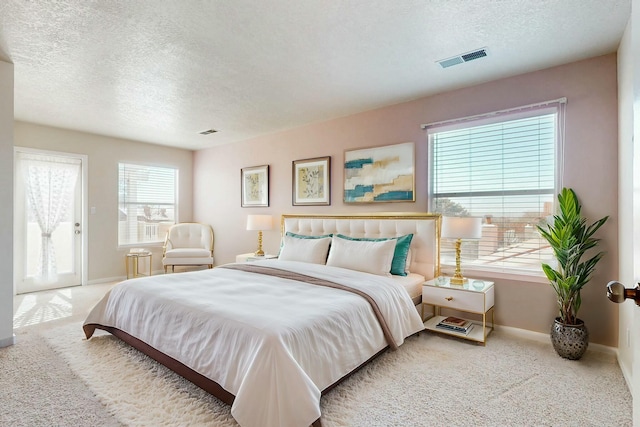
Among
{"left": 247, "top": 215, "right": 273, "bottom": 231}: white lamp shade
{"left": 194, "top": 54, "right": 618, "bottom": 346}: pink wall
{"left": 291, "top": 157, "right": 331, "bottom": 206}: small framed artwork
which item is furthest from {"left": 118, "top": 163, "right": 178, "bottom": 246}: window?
{"left": 291, "top": 157, "right": 331, "bottom": 206}: small framed artwork

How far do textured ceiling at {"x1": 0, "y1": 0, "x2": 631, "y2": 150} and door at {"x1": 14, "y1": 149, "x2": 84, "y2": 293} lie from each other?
1114mm

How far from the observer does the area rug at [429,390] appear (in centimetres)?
185

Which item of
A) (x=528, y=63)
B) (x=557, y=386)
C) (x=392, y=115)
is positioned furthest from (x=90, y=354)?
(x=528, y=63)

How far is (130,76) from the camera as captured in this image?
3.11m

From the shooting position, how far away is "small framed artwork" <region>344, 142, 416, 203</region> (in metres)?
3.83

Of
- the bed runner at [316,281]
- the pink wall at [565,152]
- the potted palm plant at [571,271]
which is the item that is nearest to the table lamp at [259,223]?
the pink wall at [565,152]

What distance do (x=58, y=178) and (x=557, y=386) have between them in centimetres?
658

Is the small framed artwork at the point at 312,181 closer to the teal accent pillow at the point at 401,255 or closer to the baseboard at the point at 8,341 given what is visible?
the teal accent pillow at the point at 401,255

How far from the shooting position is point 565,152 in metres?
2.88

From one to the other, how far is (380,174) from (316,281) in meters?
1.82

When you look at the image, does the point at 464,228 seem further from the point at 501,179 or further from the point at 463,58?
the point at 463,58

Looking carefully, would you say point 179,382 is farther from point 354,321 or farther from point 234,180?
point 234,180

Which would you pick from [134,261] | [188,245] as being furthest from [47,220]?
[188,245]

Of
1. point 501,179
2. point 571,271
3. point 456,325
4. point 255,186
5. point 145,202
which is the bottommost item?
point 456,325
